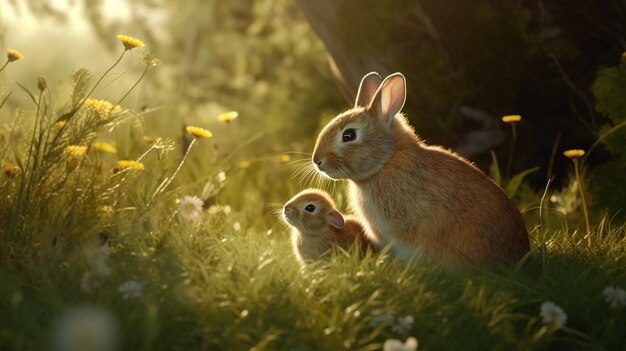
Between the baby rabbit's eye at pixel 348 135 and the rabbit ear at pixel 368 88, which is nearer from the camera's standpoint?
the baby rabbit's eye at pixel 348 135

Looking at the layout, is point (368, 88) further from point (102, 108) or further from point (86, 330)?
point (86, 330)

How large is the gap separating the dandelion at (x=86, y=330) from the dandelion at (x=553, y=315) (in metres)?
1.69

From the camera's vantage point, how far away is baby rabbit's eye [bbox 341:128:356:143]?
15.0 feet

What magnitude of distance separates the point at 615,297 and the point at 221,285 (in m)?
1.69

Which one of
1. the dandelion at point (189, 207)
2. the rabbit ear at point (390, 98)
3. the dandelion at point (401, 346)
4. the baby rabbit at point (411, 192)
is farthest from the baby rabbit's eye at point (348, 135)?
the dandelion at point (401, 346)

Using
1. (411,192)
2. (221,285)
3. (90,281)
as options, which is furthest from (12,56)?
(411,192)

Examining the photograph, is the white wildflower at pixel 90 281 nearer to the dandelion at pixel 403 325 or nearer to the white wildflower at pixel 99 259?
the white wildflower at pixel 99 259

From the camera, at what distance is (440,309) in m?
3.57

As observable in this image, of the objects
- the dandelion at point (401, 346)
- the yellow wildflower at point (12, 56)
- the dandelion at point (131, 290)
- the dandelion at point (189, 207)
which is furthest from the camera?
the dandelion at point (189, 207)

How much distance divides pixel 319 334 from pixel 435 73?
12.9 ft

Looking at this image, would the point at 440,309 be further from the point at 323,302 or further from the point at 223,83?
the point at 223,83

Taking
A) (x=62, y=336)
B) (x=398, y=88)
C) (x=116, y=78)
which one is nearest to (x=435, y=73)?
(x=398, y=88)

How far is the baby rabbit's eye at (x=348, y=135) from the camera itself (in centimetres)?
457

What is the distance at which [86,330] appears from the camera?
10.5 feet
